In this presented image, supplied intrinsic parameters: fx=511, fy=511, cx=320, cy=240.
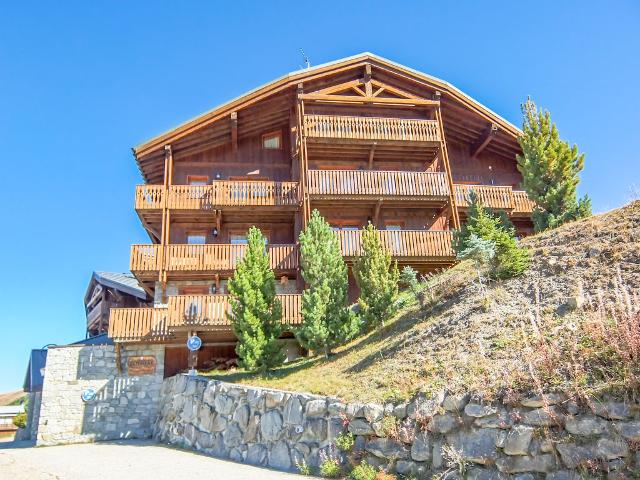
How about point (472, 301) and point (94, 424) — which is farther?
point (94, 424)

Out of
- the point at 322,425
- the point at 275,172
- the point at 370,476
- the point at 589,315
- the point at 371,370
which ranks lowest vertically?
the point at 370,476

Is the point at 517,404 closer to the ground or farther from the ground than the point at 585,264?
closer to the ground

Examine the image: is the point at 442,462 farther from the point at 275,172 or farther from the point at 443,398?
the point at 275,172

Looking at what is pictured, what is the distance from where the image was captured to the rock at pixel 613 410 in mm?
6785

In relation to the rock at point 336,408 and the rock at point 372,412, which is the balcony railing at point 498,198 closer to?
the rock at point 336,408

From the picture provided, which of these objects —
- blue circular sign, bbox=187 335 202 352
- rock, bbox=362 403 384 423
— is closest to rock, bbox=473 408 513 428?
rock, bbox=362 403 384 423

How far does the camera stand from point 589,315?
8.73m

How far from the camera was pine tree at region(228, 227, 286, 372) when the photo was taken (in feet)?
48.4

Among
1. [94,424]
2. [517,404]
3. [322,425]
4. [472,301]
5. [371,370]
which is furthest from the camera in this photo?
[94,424]

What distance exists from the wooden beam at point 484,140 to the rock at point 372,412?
724 inches

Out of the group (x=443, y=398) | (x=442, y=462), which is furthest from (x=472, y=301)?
(x=442, y=462)

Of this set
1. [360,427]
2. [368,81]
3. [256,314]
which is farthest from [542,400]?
[368,81]

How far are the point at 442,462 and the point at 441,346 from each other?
9.07 ft

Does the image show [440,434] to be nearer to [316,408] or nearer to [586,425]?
[586,425]
